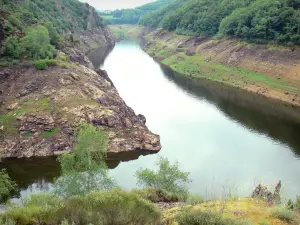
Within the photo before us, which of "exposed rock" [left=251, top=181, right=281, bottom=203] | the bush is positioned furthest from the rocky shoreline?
the bush

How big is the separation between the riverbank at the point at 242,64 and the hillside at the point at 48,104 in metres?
43.9

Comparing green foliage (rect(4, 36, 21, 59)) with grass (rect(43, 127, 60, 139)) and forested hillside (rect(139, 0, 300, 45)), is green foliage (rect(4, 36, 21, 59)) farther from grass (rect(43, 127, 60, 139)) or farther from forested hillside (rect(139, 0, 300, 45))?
forested hillside (rect(139, 0, 300, 45))

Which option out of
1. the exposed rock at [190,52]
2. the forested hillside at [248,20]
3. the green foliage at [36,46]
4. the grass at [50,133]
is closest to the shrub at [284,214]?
the grass at [50,133]

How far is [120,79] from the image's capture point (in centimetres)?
10644

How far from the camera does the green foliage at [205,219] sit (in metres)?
14.3

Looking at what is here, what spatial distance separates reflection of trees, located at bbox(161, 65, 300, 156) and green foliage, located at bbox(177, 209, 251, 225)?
Result: 44.8 meters

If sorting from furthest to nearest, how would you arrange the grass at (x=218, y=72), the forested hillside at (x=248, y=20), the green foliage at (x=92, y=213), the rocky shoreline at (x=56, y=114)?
the forested hillside at (x=248, y=20) → the grass at (x=218, y=72) → the rocky shoreline at (x=56, y=114) → the green foliage at (x=92, y=213)

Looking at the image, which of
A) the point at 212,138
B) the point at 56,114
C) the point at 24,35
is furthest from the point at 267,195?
the point at 24,35

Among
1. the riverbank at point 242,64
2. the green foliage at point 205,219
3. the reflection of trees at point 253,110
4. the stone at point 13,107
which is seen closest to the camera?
the green foliage at point 205,219

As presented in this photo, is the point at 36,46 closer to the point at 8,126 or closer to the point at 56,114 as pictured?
the point at 56,114

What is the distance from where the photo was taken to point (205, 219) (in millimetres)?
14328

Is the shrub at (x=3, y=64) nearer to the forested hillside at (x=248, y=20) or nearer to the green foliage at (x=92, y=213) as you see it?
the green foliage at (x=92, y=213)

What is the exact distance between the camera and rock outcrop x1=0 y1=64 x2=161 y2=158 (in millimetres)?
53094

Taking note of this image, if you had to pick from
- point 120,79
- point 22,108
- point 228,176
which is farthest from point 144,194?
point 120,79
